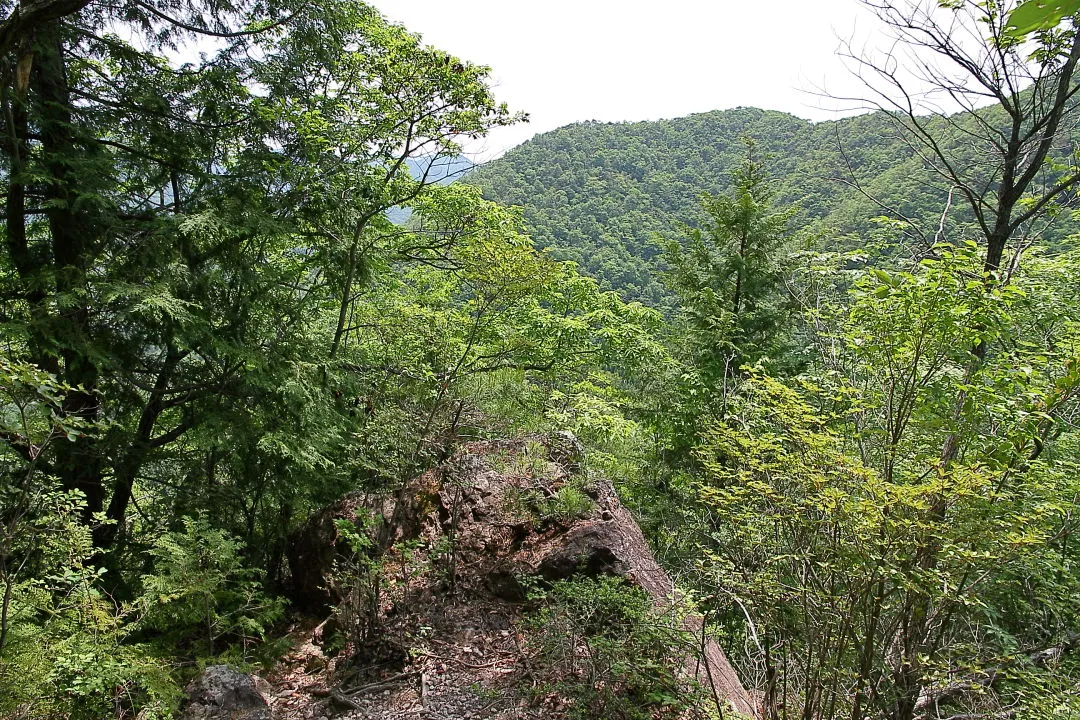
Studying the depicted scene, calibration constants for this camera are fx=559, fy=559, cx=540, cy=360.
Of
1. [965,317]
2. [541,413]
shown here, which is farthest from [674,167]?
[965,317]

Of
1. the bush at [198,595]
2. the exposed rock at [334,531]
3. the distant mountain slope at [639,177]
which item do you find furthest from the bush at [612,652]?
the distant mountain slope at [639,177]

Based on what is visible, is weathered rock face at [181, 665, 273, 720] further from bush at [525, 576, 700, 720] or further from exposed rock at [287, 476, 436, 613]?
bush at [525, 576, 700, 720]

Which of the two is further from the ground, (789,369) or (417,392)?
(417,392)

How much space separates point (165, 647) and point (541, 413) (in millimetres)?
4452

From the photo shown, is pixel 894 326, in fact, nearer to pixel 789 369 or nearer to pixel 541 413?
pixel 541 413

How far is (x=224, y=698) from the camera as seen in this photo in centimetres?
384

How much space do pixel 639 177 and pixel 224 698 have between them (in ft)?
174

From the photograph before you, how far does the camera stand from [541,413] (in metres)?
7.27

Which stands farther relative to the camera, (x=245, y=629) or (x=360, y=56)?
(x=360, y=56)

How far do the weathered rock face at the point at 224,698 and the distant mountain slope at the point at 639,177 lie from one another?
67.6 ft

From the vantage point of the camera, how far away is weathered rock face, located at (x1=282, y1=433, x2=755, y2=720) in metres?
4.47

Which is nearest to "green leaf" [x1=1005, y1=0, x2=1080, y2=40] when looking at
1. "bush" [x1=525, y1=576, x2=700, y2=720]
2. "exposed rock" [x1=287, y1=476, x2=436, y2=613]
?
"bush" [x1=525, y1=576, x2=700, y2=720]

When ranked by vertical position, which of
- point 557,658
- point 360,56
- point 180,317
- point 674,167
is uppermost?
point 674,167

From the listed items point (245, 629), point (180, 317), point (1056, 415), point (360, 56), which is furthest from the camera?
point (360, 56)
